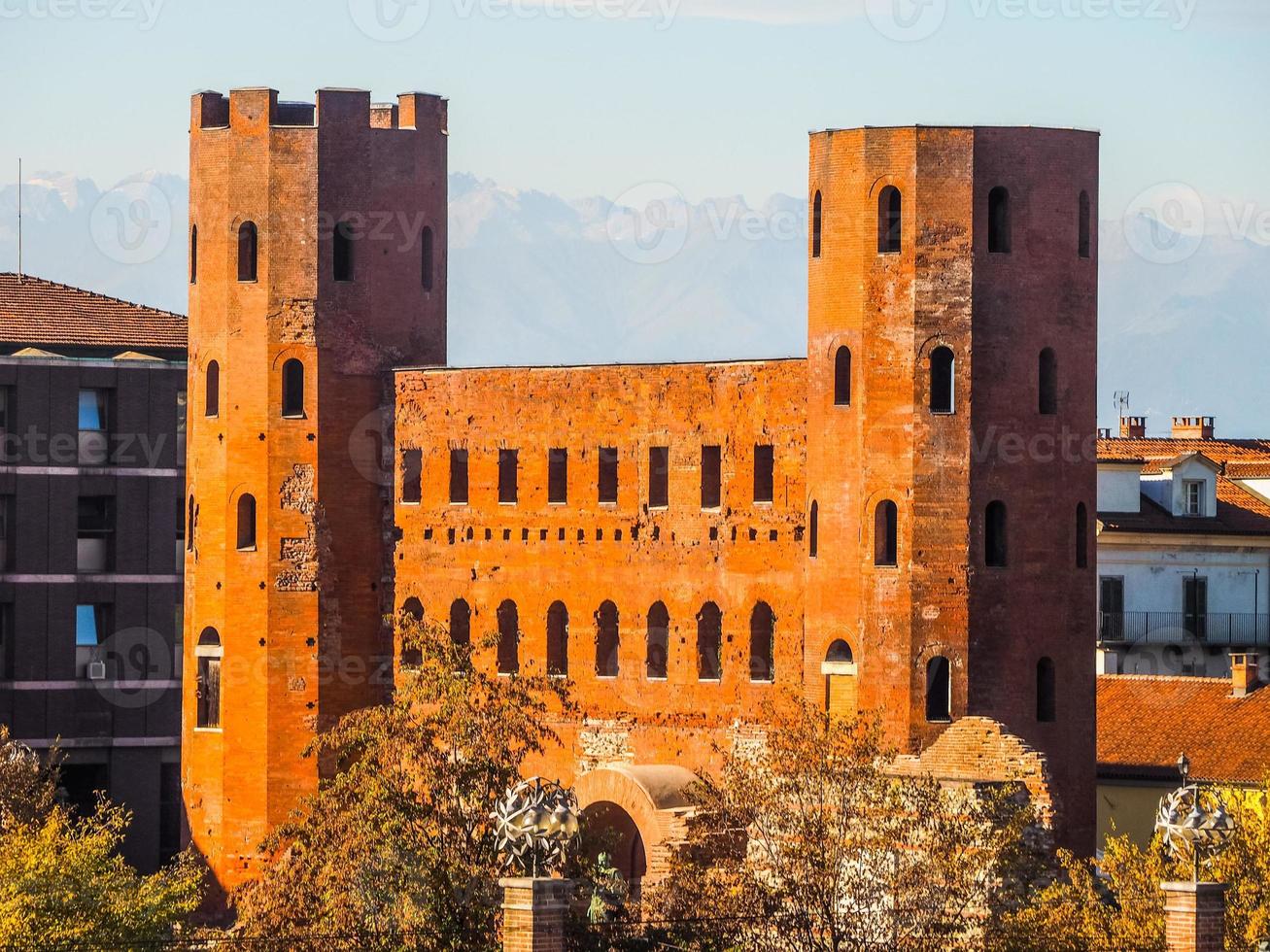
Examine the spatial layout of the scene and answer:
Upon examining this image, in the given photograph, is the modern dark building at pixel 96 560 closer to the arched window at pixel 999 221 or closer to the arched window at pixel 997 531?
the arched window at pixel 997 531

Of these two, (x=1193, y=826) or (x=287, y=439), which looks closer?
(x=1193, y=826)

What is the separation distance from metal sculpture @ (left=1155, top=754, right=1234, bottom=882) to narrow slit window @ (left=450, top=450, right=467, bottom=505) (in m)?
22.2

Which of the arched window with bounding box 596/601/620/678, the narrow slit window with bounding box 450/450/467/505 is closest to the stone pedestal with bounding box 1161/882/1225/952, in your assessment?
the arched window with bounding box 596/601/620/678

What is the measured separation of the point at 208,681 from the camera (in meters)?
70.6

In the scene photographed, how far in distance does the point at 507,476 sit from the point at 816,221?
983 cm

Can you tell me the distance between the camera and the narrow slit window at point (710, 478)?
65.1 m

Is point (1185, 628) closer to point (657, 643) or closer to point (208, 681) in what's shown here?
point (657, 643)

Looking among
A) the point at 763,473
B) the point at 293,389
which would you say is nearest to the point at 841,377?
the point at 763,473

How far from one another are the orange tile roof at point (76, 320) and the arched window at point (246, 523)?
1784 centimetres

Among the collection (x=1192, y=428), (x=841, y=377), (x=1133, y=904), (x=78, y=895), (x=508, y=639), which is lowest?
(x=78, y=895)

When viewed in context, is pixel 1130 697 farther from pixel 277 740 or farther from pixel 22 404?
pixel 22 404

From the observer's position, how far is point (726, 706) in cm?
6469

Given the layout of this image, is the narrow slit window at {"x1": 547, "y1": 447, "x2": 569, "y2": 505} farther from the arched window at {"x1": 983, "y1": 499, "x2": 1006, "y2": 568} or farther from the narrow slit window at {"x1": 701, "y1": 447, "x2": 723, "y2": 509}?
the arched window at {"x1": 983, "y1": 499, "x2": 1006, "y2": 568}

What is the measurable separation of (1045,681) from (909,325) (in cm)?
724
